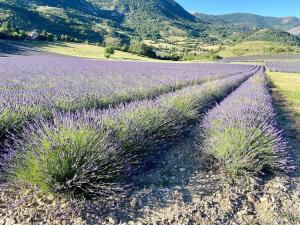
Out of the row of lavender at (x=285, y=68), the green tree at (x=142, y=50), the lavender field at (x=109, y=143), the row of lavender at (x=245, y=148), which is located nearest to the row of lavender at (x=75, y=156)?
the lavender field at (x=109, y=143)

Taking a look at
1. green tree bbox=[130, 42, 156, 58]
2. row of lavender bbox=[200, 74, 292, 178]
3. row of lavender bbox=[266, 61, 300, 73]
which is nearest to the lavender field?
row of lavender bbox=[200, 74, 292, 178]

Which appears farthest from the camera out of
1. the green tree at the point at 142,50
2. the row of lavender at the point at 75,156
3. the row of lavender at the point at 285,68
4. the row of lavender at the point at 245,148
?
the green tree at the point at 142,50

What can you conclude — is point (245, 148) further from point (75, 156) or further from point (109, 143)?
point (75, 156)

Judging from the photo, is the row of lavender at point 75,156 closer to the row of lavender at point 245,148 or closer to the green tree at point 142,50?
the row of lavender at point 245,148

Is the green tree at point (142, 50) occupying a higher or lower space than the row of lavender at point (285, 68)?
lower

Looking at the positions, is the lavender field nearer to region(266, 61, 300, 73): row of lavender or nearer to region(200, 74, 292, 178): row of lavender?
region(200, 74, 292, 178): row of lavender

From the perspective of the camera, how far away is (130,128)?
4090 millimetres

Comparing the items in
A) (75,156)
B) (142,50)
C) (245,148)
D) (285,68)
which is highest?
(75,156)

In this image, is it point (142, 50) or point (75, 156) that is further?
point (142, 50)

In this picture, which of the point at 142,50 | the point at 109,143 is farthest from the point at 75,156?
the point at 142,50

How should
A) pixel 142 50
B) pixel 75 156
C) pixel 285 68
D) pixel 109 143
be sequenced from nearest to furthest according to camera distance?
pixel 75 156
pixel 109 143
pixel 285 68
pixel 142 50

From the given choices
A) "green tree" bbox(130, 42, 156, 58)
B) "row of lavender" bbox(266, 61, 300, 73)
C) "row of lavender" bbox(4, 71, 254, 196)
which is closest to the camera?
"row of lavender" bbox(4, 71, 254, 196)

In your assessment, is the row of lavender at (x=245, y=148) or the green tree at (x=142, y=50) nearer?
the row of lavender at (x=245, y=148)

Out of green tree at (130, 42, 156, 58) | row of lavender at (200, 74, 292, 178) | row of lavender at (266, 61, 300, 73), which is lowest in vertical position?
green tree at (130, 42, 156, 58)
